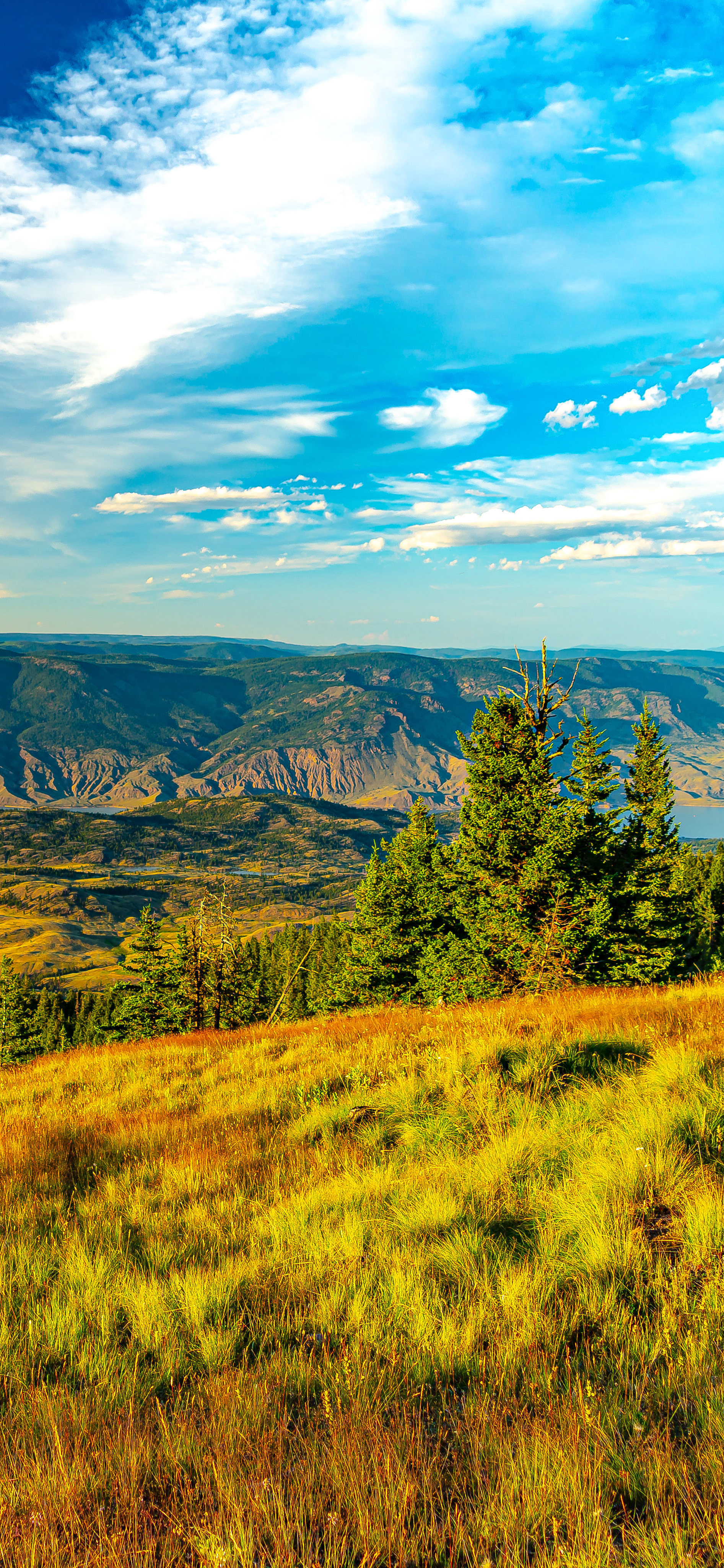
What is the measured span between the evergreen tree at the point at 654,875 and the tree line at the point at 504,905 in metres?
0.12

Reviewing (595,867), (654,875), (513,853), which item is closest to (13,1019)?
(513,853)

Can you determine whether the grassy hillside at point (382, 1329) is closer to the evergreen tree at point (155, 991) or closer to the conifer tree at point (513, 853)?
the conifer tree at point (513, 853)

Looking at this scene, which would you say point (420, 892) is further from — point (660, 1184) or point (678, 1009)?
point (660, 1184)

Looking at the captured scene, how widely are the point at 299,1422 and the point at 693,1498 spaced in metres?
1.35

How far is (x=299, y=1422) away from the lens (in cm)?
258

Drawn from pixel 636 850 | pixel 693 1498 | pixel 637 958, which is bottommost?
pixel 637 958

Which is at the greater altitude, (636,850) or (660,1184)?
(660,1184)

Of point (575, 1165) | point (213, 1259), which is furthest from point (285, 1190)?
point (575, 1165)

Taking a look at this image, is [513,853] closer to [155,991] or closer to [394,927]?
[394,927]

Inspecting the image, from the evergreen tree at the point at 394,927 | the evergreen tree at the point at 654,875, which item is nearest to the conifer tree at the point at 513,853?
the evergreen tree at the point at 394,927

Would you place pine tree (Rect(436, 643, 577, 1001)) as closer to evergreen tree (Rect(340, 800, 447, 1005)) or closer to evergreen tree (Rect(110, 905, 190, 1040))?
evergreen tree (Rect(340, 800, 447, 1005))

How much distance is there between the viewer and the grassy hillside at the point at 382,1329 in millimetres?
2121

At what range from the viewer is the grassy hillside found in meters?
2.12

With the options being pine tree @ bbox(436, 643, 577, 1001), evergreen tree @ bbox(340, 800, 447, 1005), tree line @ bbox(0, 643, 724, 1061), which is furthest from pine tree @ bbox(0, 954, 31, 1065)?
pine tree @ bbox(436, 643, 577, 1001)
